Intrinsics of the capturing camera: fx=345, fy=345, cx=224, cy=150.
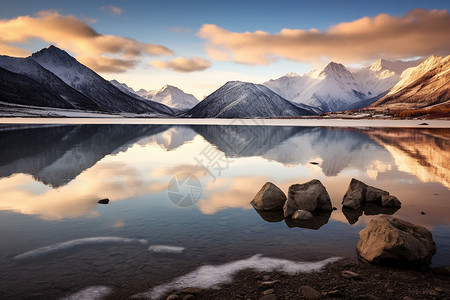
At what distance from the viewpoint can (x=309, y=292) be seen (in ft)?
34.8

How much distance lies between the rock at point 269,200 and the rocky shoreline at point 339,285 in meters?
8.04

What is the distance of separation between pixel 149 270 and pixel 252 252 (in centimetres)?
422

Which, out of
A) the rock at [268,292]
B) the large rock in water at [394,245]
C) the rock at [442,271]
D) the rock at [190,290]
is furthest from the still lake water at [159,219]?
the rock at [268,292]

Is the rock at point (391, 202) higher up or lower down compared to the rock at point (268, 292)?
higher up

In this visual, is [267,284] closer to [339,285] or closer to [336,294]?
[336,294]

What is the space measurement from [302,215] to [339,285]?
766cm

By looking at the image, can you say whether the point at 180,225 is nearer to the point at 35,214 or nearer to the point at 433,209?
the point at 35,214

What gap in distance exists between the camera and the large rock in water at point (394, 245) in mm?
12734

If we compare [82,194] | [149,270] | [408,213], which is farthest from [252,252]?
[82,194]

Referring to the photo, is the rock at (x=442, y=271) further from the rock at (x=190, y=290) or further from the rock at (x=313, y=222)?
the rock at (x=190, y=290)

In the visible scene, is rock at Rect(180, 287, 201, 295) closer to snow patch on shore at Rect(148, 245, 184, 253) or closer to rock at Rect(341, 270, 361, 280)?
snow patch on shore at Rect(148, 245, 184, 253)

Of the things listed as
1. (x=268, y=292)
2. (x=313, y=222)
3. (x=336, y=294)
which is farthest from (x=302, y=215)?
(x=268, y=292)

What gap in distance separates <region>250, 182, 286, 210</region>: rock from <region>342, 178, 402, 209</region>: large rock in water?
161 inches

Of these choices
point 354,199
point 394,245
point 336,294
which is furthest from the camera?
point 354,199
